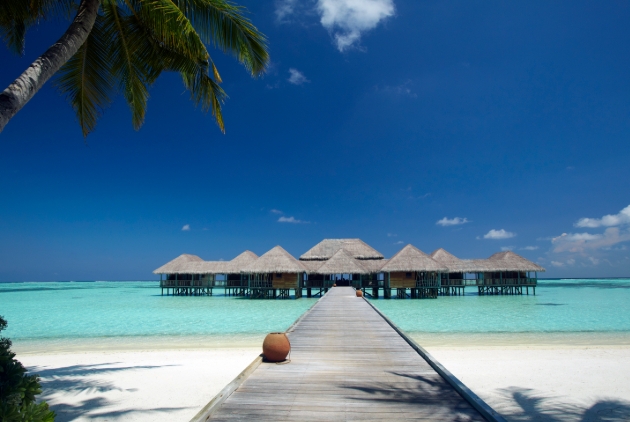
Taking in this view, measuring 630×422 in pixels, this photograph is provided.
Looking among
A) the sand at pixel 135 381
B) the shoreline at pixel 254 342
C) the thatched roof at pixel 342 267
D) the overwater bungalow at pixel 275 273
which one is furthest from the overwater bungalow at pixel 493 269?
the sand at pixel 135 381

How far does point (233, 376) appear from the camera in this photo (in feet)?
25.5

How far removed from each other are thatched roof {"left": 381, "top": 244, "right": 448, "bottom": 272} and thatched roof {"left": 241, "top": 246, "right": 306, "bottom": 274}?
6094mm

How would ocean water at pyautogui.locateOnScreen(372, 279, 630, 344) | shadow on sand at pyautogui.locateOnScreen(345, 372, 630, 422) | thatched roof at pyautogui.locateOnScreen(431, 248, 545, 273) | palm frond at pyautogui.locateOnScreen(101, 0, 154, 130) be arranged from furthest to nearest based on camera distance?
thatched roof at pyautogui.locateOnScreen(431, 248, 545, 273), ocean water at pyautogui.locateOnScreen(372, 279, 630, 344), palm frond at pyautogui.locateOnScreen(101, 0, 154, 130), shadow on sand at pyautogui.locateOnScreen(345, 372, 630, 422)

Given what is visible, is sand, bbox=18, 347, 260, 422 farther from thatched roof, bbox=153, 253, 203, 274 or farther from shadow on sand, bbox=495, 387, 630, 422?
thatched roof, bbox=153, 253, 203, 274

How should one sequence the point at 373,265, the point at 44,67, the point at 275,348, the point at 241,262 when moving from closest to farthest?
the point at 44,67 → the point at 275,348 → the point at 373,265 → the point at 241,262

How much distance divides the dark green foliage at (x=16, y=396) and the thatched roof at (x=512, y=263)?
32.9 metres

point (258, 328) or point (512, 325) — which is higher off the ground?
point (512, 325)

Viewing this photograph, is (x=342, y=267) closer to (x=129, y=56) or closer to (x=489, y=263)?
(x=489, y=263)

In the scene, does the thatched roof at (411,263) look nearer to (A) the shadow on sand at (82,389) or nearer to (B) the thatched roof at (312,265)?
(B) the thatched roof at (312,265)

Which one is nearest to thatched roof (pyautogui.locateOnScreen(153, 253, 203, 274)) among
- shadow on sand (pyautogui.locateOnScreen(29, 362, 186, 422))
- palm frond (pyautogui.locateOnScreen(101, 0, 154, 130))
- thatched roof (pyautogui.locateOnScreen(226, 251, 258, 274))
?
thatched roof (pyautogui.locateOnScreen(226, 251, 258, 274))

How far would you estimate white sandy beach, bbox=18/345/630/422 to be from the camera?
5832 millimetres

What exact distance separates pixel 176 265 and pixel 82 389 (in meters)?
27.3

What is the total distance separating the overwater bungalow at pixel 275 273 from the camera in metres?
26.6

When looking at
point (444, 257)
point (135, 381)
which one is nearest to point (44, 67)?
point (135, 381)
